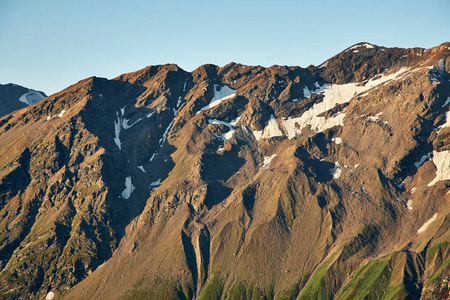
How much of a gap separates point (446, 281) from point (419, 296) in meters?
14.5

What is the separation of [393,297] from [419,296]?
12.6 meters

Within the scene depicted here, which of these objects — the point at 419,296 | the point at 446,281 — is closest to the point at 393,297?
the point at 419,296

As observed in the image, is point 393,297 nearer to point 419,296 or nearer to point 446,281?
point 419,296

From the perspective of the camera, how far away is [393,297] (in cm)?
19838

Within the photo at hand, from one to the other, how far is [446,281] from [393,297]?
25529 mm

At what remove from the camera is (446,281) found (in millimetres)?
194250

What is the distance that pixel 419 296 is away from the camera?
198250mm
